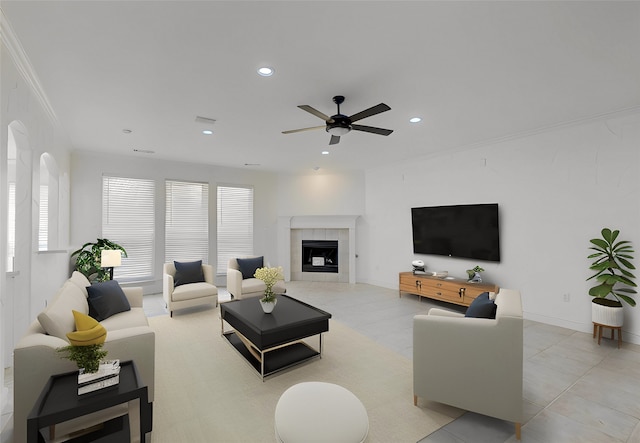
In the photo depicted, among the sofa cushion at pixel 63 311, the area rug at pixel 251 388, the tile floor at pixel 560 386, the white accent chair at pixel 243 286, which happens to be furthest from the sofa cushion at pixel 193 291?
the sofa cushion at pixel 63 311

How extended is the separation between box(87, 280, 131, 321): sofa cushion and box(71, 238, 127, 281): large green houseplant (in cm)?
209

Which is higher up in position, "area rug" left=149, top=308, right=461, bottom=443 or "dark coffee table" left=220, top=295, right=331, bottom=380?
"dark coffee table" left=220, top=295, right=331, bottom=380

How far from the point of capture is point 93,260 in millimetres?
5262

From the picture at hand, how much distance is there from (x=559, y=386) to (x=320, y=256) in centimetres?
569

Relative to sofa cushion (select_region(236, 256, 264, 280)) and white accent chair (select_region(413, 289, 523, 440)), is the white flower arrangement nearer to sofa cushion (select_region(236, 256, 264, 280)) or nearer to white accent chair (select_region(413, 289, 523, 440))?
white accent chair (select_region(413, 289, 523, 440))

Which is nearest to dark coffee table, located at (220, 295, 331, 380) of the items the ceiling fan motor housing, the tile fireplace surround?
the ceiling fan motor housing

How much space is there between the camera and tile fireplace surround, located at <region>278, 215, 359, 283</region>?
300 inches

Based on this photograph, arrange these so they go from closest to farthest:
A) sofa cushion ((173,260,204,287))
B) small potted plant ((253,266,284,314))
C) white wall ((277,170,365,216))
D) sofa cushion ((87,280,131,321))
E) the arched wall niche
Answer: sofa cushion ((87,280,131,321))
small potted plant ((253,266,284,314))
the arched wall niche
sofa cushion ((173,260,204,287))
white wall ((277,170,365,216))

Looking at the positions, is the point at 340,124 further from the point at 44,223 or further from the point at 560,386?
the point at 44,223

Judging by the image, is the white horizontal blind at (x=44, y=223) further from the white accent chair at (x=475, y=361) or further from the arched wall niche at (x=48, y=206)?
the white accent chair at (x=475, y=361)

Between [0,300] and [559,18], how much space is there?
4722 millimetres

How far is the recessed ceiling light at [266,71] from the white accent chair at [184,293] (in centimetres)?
364

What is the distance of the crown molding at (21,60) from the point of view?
7.07 feet

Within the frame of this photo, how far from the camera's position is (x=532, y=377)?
9.57 feet
